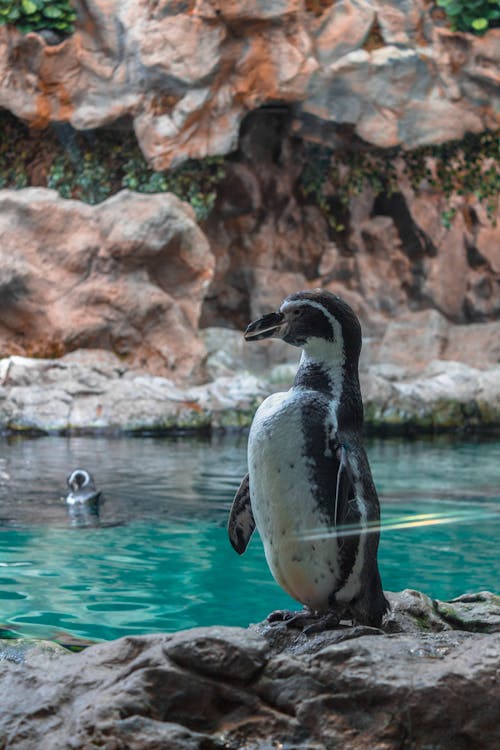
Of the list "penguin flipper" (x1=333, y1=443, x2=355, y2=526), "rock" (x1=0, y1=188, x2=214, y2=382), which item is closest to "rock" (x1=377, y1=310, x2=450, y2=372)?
"rock" (x1=0, y1=188, x2=214, y2=382)

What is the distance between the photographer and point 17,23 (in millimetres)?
13312

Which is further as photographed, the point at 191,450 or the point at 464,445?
the point at 464,445

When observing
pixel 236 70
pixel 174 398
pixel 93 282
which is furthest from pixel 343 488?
pixel 236 70

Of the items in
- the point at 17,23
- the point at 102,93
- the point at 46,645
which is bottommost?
the point at 46,645

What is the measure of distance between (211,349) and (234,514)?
486 inches

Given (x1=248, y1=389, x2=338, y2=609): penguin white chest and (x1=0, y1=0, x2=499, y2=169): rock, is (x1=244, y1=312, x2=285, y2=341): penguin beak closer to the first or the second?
(x1=248, y1=389, x2=338, y2=609): penguin white chest

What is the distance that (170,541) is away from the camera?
5.52m

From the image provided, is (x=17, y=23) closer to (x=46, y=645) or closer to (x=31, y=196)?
(x=31, y=196)

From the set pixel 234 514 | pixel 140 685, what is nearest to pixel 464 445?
pixel 234 514

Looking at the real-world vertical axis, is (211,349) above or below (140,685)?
above

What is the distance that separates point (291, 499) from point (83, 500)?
13.3 feet

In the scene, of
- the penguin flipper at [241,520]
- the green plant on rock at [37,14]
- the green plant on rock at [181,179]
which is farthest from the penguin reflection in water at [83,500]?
the green plant on rock at [37,14]

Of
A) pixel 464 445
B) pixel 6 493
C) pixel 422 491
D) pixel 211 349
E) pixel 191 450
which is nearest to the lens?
pixel 6 493

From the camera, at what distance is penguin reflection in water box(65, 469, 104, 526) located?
5996 millimetres
